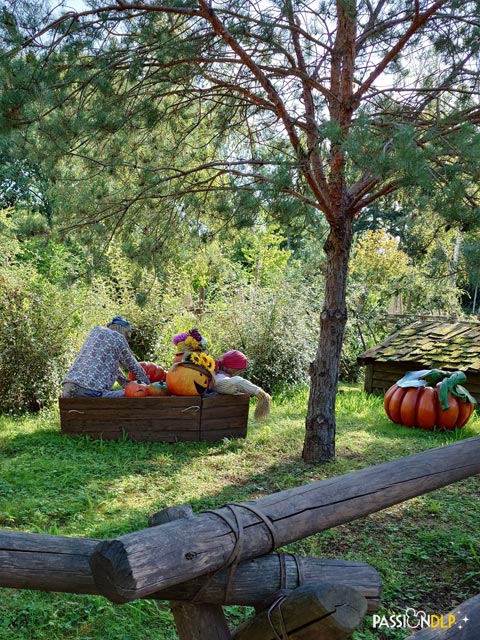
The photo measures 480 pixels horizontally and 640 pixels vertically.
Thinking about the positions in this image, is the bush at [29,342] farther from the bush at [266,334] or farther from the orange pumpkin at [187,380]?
the bush at [266,334]

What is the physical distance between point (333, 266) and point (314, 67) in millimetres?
1998

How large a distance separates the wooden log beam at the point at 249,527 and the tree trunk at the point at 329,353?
2391 millimetres

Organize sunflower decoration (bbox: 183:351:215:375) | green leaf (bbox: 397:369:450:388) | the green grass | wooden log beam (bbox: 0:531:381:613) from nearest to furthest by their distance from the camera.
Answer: wooden log beam (bbox: 0:531:381:613), the green grass, sunflower decoration (bbox: 183:351:215:375), green leaf (bbox: 397:369:450:388)

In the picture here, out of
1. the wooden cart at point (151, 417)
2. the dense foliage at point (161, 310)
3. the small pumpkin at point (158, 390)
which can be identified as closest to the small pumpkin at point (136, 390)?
the small pumpkin at point (158, 390)

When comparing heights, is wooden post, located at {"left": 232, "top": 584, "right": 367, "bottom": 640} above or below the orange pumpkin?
below

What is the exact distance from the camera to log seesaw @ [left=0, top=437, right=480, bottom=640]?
5.57ft

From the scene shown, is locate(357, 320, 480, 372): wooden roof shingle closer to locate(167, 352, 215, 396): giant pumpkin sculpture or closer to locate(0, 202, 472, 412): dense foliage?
locate(0, 202, 472, 412): dense foliage

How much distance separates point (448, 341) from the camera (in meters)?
8.78

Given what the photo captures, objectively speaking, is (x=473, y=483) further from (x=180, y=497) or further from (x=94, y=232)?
(x=94, y=232)

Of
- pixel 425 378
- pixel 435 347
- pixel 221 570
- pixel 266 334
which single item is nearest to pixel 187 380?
pixel 425 378

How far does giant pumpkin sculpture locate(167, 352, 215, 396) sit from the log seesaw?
394 centimetres

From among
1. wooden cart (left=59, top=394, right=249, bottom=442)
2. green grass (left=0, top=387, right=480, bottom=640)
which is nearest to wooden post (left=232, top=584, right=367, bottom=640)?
green grass (left=0, top=387, right=480, bottom=640)

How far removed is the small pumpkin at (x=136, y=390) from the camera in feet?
20.8

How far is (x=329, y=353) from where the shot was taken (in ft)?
18.0
